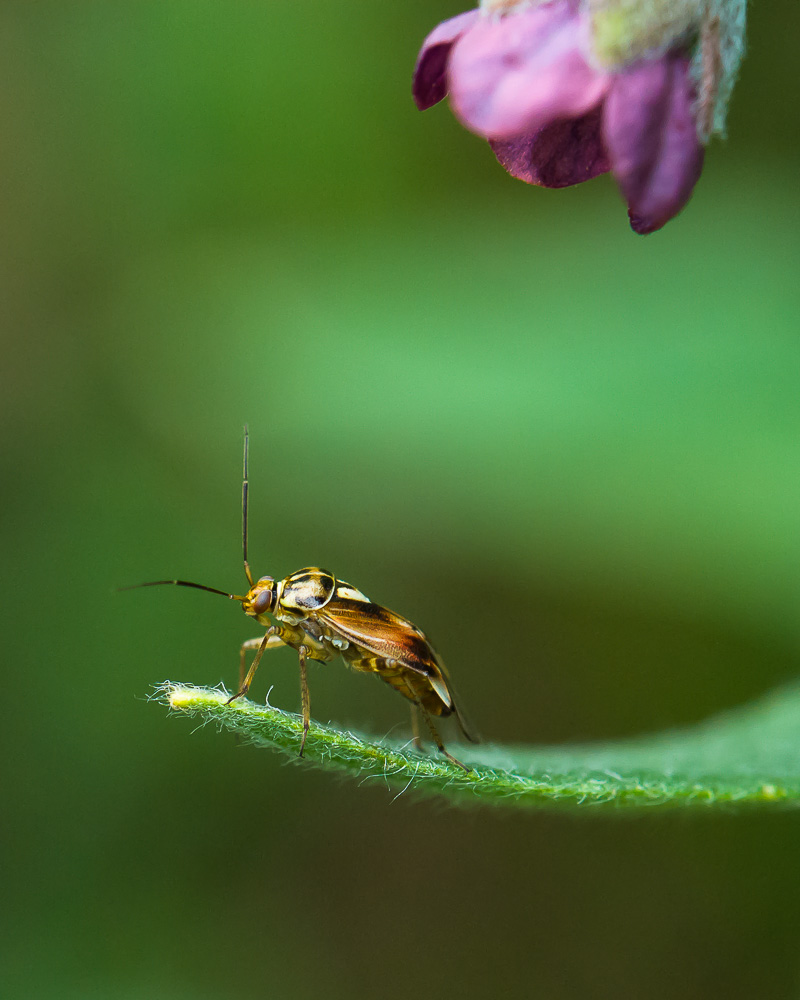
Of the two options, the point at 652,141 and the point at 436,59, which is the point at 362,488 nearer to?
the point at 436,59

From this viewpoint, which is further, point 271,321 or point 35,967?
point 271,321

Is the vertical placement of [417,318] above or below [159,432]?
above

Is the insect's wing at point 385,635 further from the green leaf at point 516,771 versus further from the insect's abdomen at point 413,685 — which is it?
the green leaf at point 516,771

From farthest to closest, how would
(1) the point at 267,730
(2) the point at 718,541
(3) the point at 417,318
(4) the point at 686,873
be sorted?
(3) the point at 417,318 < (4) the point at 686,873 < (2) the point at 718,541 < (1) the point at 267,730

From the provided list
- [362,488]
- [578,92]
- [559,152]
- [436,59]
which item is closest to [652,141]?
[578,92]

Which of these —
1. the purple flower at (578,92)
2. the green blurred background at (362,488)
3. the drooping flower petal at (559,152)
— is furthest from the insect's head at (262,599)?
the purple flower at (578,92)

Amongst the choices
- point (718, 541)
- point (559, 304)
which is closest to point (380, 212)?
point (559, 304)

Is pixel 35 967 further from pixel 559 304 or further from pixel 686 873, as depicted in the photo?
pixel 559 304

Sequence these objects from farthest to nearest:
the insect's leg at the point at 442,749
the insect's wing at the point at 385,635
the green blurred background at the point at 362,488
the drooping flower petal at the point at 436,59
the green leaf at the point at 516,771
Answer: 1. the green blurred background at the point at 362,488
2. the insect's wing at the point at 385,635
3. the insect's leg at the point at 442,749
4. the green leaf at the point at 516,771
5. the drooping flower petal at the point at 436,59
